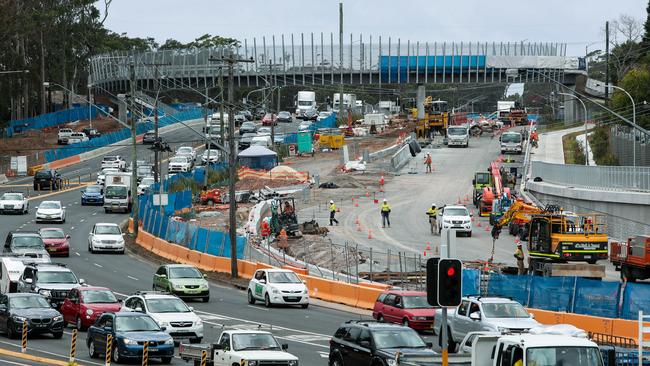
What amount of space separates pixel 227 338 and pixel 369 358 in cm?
366

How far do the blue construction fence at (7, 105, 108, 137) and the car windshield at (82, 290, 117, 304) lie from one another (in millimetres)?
100399

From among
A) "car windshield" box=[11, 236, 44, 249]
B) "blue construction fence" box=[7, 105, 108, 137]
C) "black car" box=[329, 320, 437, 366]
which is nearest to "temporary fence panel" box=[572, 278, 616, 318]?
"black car" box=[329, 320, 437, 366]

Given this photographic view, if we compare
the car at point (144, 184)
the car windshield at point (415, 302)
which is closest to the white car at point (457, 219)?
the car windshield at point (415, 302)

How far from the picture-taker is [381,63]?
12425 cm

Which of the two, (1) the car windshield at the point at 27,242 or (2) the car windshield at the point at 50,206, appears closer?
(1) the car windshield at the point at 27,242

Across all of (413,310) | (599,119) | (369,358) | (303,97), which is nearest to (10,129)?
(303,97)

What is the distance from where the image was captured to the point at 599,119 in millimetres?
114688

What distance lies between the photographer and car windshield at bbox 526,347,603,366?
59.0ft

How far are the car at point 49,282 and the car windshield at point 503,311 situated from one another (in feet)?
48.9

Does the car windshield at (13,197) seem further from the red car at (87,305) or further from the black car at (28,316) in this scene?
the black car at (28,316)

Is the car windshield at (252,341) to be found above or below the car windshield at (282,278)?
above

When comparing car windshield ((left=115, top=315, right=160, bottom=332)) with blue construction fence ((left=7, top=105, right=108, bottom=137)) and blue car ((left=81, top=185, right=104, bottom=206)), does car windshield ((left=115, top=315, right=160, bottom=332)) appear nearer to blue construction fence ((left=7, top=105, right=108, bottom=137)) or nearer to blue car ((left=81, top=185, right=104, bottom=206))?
blue car ((left=81, top=185, right=104, bottom=206))

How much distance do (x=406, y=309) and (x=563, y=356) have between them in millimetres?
16455

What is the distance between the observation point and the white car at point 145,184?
83438mm
